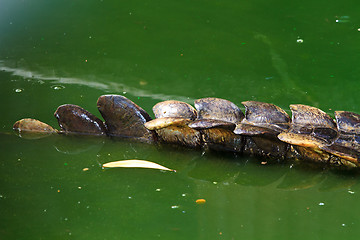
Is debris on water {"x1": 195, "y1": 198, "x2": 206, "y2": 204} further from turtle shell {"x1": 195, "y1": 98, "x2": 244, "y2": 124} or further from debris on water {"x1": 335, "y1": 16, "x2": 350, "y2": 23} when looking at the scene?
debris on water {"x1": 335, "y1": 16, "x2": 350, "y2": 23}

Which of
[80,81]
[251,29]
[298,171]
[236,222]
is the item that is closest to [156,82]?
[80,81]

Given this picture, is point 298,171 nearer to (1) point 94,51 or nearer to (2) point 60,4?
(1) point 94,51

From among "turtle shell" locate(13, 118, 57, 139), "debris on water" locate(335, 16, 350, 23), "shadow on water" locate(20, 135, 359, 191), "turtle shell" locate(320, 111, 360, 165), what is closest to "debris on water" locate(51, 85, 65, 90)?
"turtle shell" locate(13, 118, 57, 139)

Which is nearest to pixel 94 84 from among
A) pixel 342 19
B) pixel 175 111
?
pixel 175 111

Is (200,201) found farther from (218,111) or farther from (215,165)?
(218,111)

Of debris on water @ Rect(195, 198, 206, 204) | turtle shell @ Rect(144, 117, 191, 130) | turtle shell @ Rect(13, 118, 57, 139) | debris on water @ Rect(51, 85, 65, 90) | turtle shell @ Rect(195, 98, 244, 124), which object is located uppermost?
turtle shell @ Rect(195, 98, 244, 124)

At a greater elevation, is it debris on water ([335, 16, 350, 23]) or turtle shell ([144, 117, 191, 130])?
debris on water ([335, 16, 350, 23])
